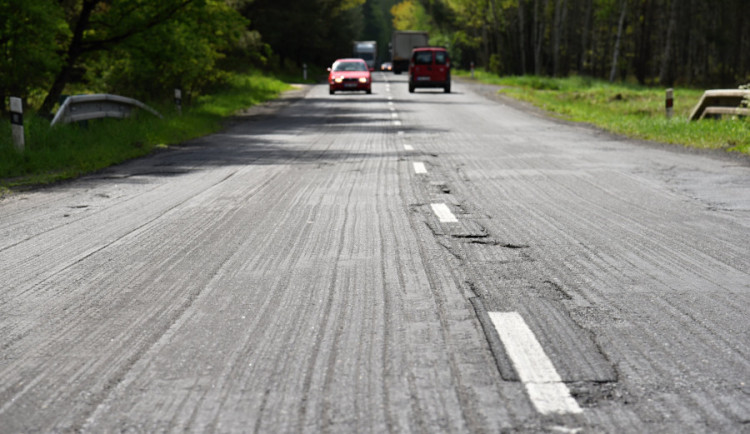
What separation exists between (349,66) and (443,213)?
113 feet

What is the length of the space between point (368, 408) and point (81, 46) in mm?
21747

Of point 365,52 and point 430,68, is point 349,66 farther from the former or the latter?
point 365,52

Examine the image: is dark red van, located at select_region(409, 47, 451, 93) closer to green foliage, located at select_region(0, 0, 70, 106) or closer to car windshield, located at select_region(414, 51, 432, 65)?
car windshield, located at select_region(414, 51, 432, 65)

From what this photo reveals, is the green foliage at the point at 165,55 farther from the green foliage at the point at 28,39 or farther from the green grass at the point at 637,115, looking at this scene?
the green grass at the point at 637,115

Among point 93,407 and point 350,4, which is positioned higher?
point 350,4

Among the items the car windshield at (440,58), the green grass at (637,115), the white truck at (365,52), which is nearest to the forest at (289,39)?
the white truck at (365,52)

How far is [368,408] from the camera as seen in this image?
3.03 m

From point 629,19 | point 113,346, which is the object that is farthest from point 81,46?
point 629,19

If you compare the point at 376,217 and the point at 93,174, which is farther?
the point at 93,174

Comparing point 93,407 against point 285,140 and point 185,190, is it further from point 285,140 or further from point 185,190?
point 285,140

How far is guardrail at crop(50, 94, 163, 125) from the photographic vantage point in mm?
14977

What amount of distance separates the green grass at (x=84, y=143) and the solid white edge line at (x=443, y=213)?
5014 millimetres

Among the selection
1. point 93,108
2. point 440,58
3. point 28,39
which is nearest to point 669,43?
point 440,58

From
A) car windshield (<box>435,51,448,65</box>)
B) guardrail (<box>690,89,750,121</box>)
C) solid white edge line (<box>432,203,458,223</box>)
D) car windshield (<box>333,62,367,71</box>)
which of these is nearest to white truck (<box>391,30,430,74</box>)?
car windshield (<box>333,62,367,71</box>)
